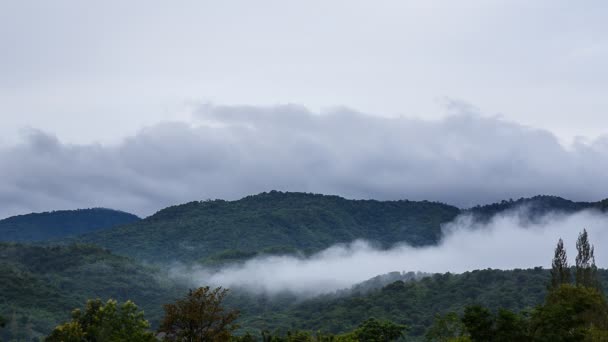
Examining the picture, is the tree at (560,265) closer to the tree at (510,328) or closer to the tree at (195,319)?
the tree at (510,328)

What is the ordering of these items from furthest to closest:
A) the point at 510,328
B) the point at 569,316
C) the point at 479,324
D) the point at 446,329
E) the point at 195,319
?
the point at 446,329 < the point at 479,324 < the point at 510,328 < the point at 569,316 < the point at 195,319

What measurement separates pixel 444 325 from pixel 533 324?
91.4 ft

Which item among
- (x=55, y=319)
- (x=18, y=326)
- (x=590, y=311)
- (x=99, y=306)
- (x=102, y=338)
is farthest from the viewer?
(x=55, y=319)

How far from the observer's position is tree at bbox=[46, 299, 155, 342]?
6969cm

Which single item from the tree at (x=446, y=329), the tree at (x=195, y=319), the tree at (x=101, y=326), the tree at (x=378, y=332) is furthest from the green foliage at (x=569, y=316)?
the tree at (x=101, y=326)

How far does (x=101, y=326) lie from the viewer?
242 feet

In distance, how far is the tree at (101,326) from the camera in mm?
69688

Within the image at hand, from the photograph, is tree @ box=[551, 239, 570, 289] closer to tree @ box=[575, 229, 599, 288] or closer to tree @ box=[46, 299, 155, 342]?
tree @ box=[575, 229, 599, 288]

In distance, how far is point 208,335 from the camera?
53688 millimetres

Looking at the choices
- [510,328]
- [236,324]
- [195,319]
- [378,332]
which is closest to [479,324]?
[510,328]

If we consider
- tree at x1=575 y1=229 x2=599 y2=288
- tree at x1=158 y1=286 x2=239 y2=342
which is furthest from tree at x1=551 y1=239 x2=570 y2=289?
tree at x1=158 y1=286 x2=239 y2=342

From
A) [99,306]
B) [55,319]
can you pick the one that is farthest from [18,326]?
[99,306]

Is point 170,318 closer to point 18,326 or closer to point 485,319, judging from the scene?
point 485,319

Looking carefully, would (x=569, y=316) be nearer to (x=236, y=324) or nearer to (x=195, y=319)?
(x=236, y=324)
